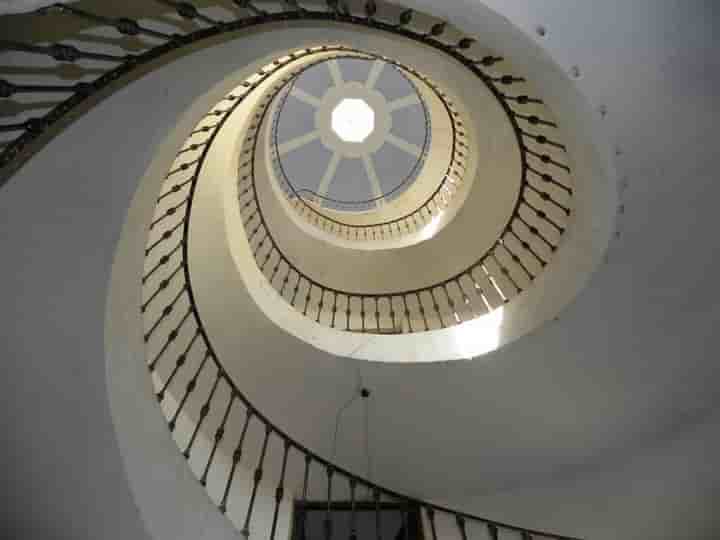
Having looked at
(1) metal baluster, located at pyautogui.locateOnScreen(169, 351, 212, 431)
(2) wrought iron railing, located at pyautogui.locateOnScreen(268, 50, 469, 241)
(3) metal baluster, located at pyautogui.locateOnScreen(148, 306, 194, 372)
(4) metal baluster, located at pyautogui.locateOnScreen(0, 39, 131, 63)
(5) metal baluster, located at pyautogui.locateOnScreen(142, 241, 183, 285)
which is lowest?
(1) metal baluster, located at pyautogui.locateOnScreen(169, 351, 212, 431)

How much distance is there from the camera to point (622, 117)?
2.54 m

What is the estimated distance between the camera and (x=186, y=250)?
3775 millimetres

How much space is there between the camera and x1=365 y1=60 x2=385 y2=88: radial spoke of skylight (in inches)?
377

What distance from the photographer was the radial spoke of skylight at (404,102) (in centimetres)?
976

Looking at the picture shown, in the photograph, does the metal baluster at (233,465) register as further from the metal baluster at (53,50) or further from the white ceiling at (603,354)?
the metal baluster at (53,50)

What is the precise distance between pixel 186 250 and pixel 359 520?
3792 mm

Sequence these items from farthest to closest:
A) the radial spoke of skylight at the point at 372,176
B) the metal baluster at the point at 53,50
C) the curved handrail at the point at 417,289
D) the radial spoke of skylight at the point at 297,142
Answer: the radial spoke of skylight at the point at 372,176 → the radial spoke of skylight at the point at 297,142 → the curved handrail at the point at 417,289 → the metal baluster at the point at 53,50

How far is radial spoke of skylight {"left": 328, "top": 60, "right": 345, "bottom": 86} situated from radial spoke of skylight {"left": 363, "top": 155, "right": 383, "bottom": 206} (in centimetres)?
162

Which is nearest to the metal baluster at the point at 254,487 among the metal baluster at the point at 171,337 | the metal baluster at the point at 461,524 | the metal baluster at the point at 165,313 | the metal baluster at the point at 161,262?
the metal baluster at the point at 171,337

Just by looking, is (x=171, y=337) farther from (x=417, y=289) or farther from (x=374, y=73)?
(x=374, y=73)

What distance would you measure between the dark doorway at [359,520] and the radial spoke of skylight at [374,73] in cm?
791

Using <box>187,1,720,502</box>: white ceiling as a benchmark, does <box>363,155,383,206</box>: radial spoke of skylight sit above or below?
above

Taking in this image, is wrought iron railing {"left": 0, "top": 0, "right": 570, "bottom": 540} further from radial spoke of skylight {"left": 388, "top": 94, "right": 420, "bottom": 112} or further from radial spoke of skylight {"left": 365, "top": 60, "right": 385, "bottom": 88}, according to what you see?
radial spoke of skylight {"left": 365, "top": 60, "right": 385, "bottom": 88}

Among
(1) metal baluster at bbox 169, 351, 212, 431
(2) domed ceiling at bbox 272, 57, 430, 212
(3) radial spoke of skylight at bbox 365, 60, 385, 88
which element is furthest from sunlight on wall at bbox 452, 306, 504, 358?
(3) radial spoke of skylight at bbox 365, 60, 385, 88
